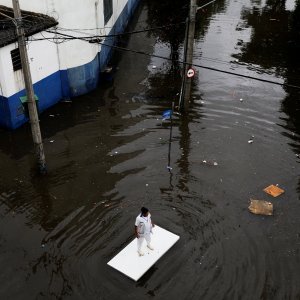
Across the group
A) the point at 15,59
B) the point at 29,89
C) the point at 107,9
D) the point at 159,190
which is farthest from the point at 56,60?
the point at 159,190

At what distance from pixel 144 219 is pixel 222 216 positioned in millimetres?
3005

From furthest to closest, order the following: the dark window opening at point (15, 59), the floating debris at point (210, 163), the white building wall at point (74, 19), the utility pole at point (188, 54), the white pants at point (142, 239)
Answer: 1. the white building wall at point (74, 19)
2. the utility pole at point (188, 54)
3. the dark window opening at point (15, 59)
4. the floating debris at point (210, 163)
5. the white pants at point (142, 239)

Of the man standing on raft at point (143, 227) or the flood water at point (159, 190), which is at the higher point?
the man standing on raft at point (143, 227)

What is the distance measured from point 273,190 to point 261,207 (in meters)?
1.00

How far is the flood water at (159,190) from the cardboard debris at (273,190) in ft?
0.61

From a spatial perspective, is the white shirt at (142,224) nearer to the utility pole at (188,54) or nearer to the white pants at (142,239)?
the white pants at (142,239)

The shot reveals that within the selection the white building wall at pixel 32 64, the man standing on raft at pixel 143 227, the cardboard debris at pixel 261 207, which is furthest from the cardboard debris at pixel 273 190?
the white building wall at pixel 32 64

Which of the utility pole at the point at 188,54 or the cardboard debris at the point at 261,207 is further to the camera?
the utility pole at the point at 188,54

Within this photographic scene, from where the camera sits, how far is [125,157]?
508 inches

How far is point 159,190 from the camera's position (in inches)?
450

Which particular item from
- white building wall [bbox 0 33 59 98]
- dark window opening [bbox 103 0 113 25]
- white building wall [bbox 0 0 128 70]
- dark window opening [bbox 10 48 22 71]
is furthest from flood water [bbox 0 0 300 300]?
dark window opening [bbox 103 0 113 25]

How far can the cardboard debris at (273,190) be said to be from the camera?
11.3m

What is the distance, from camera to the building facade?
13.6 meters

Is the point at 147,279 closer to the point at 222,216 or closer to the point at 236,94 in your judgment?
the point at 222,216
